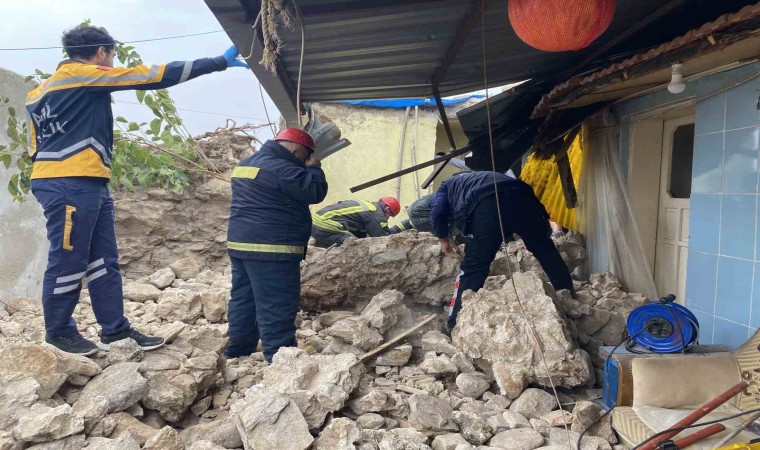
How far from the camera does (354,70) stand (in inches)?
163

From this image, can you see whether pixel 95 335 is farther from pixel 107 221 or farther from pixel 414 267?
pixel 414 267

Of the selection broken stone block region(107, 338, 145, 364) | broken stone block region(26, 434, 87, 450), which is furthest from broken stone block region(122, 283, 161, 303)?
Result: broken stone block region(26, 434, 87, 450)

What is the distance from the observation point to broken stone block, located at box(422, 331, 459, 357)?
3708 mm

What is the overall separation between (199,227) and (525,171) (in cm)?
405

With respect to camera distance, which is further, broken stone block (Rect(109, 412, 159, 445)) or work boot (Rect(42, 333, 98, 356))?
work boot (Rect(42, 333, 98, 356))

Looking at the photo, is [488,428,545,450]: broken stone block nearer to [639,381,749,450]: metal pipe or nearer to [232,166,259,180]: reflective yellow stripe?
[639,381,749,450]: metal pipe

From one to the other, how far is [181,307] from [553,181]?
400 cm

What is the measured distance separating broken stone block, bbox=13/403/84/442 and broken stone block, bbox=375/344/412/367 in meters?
1.84

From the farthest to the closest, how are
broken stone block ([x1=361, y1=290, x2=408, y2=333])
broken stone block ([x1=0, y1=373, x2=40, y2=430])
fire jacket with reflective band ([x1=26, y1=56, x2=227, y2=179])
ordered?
broken stone block ([x1=361, y1=290, x2=408, y2=333]) < fire jacket with reflective band ([x1=26, y1=56, x2=227, y2=179]) < broken stone block ([x1=0, y1=373, x2=40, y2=430])

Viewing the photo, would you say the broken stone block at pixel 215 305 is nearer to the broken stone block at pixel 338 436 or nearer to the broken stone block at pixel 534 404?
the broken stone block at pixel 338 436

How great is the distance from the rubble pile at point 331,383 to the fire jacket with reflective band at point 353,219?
1632 millimetres

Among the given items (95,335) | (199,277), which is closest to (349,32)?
(95,335)

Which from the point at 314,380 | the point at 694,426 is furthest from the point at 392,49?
the point at 694,426

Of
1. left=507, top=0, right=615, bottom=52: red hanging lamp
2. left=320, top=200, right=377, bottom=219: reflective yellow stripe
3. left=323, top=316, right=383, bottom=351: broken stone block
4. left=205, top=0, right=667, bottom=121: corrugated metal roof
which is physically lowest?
left=323, top=316, right=383, bottom=351: broken stone block
